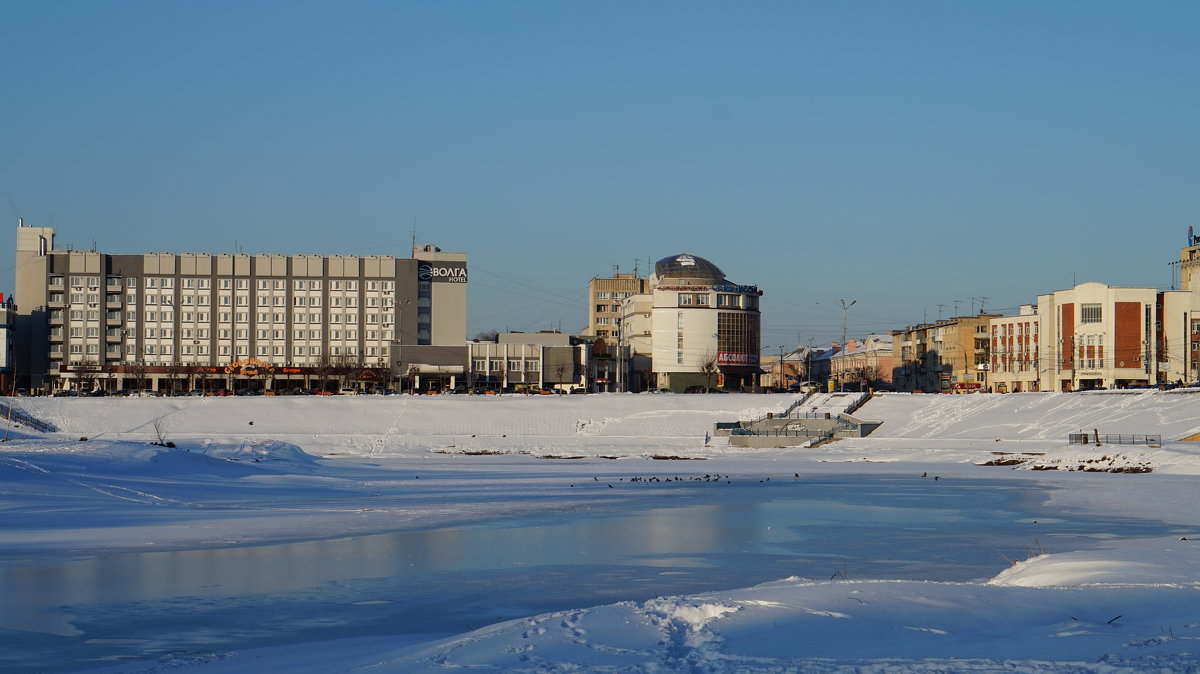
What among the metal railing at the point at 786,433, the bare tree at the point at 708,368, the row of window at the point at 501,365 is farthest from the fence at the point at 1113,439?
the row of window at the point at 501,365

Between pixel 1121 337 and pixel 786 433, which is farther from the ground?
pixel 1121 337

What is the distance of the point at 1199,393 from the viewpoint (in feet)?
251

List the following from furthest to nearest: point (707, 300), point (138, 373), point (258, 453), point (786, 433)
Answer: point (707, 300) → point (138, 373) → point (786, 433) → point (258, 453)

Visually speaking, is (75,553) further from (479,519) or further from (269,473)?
(269,473)

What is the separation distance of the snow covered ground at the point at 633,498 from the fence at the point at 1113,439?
1.56 meters

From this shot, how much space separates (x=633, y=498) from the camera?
39.4 meters

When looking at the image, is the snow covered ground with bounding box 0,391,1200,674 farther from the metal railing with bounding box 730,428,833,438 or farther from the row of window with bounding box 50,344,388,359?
the row of window with bounding box 50,344,388,359

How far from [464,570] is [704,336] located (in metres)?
141

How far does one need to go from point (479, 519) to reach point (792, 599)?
17.9m

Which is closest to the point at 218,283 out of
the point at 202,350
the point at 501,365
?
the point at 202,350

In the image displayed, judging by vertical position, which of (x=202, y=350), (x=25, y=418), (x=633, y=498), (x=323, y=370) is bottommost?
(x=633, y=498)

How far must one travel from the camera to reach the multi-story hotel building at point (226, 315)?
155 meters

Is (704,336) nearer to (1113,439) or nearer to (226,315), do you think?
(226,315)

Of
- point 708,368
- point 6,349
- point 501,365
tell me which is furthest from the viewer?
point 501,365
